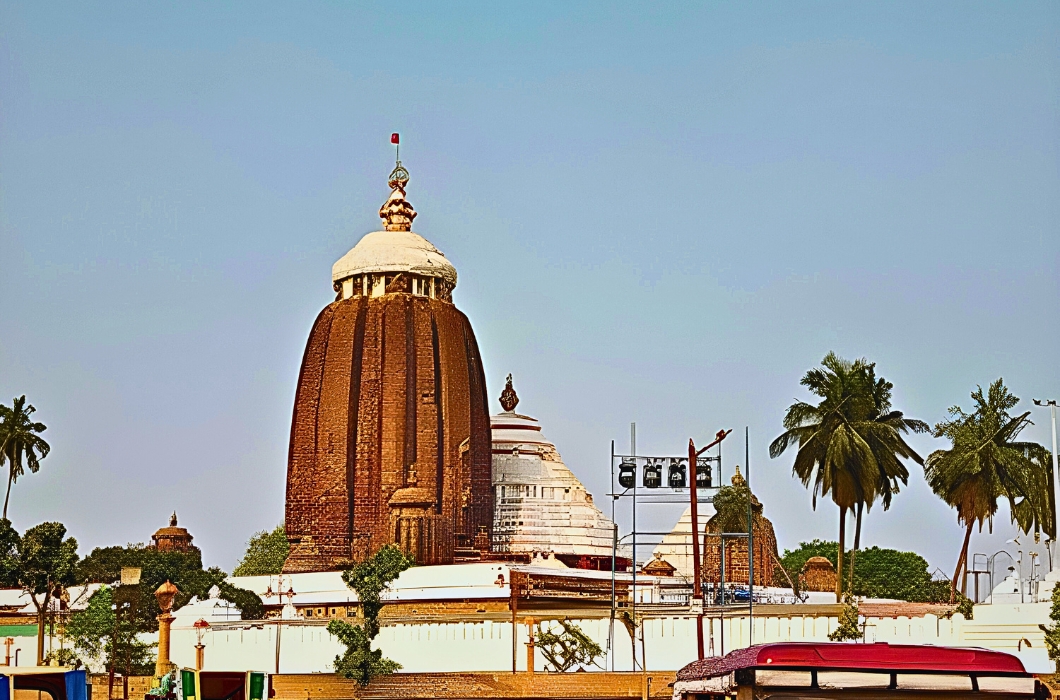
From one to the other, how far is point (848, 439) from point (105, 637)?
23.0 meters

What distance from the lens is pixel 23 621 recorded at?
6044cm

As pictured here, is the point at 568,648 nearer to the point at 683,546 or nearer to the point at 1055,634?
the point at 1055,634

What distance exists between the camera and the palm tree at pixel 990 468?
44969 mm

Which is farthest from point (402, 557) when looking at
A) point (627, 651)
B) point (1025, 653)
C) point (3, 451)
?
point (1025, 653)

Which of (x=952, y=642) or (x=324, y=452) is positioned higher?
(x=324, y=452)

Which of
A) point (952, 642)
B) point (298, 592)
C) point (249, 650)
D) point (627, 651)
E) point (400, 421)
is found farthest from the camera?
point (400, 421)

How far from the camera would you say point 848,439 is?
4525 cm

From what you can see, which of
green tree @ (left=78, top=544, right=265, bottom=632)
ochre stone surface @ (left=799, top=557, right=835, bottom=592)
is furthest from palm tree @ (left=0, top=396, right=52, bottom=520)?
ochre stone surface @ (left=799, top=557, right=835, bottom=592)

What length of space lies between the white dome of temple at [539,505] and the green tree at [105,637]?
1885cm

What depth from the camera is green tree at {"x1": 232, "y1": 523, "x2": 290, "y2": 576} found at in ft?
216

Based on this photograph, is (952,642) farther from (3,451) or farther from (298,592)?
(3,451)

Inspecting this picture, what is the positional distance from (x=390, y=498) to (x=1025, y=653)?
29534mm

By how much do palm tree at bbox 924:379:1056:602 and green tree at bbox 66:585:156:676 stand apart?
80.9 ft

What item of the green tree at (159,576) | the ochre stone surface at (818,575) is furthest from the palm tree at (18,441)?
the ochre stone surface at (818,575)
